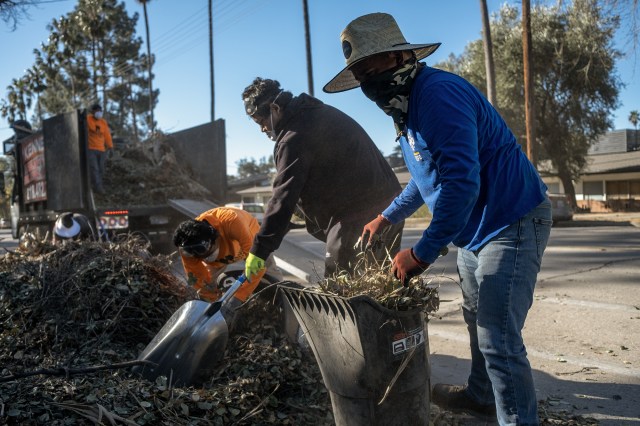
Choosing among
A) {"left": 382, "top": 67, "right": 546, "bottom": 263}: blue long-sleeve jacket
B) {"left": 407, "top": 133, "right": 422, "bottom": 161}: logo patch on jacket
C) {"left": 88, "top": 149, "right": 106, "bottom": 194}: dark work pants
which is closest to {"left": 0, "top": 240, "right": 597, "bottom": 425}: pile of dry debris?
Answer: {"left": 382, "top": 67, "right": 546, "bottom": 263}: blue long-sleeve jacket

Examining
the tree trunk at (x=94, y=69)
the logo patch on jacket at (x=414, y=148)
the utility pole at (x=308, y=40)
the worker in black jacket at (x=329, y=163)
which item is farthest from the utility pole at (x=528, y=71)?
the tree trunk at (x=94, y=69)

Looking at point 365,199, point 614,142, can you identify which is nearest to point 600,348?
point 365,199

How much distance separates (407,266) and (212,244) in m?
2.38

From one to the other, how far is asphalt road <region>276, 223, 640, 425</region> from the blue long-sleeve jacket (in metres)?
0.45

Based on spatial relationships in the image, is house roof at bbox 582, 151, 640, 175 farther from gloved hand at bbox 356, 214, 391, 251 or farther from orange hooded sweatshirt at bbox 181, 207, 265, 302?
gloved hand at bbox 356, 214, 391, 251

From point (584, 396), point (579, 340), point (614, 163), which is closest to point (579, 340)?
point (579, 340)

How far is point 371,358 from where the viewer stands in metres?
2.27

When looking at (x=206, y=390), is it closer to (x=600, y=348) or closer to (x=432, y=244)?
(x=432, y=244)

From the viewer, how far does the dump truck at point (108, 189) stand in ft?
26.7

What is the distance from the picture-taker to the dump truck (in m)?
8.15

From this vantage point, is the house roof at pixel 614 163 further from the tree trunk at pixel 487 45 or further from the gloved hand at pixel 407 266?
the gloved hand at pixel 407 266

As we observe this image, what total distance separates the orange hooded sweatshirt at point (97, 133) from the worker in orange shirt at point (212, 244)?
16.4 feet

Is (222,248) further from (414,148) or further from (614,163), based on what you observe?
(614,163)

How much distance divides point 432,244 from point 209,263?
273cm
